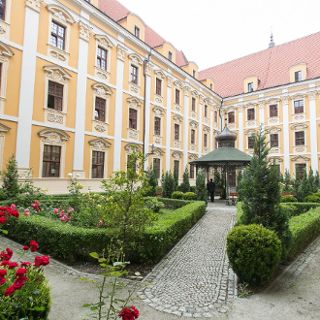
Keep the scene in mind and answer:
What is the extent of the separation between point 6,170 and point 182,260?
32.1 ft

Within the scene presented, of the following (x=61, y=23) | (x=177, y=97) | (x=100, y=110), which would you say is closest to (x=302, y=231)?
(x=100, y=110)

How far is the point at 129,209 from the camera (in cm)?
552

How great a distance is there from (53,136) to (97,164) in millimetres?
3504

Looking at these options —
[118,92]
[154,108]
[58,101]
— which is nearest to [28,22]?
[58,101]

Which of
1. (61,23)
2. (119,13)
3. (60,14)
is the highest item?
(119,13)

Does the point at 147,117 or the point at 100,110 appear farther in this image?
the point at 147,117

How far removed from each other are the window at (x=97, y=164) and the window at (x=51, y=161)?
2453 mm

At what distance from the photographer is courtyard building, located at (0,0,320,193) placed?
13047 millimetres

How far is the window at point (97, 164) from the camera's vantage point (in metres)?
16.4

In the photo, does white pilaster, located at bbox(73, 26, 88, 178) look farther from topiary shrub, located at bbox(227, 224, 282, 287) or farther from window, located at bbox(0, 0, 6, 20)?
topiary shrub, located at bbox(227, 224, 282, 287)

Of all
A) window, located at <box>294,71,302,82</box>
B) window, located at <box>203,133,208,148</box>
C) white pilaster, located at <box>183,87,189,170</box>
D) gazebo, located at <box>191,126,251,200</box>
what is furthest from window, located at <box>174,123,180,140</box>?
window, located at <box>294,71,302,82</box>

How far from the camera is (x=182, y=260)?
6.21 meters

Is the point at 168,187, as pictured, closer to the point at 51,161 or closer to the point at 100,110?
the point at 100,110

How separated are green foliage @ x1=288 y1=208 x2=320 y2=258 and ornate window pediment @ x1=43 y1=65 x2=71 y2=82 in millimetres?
13749
